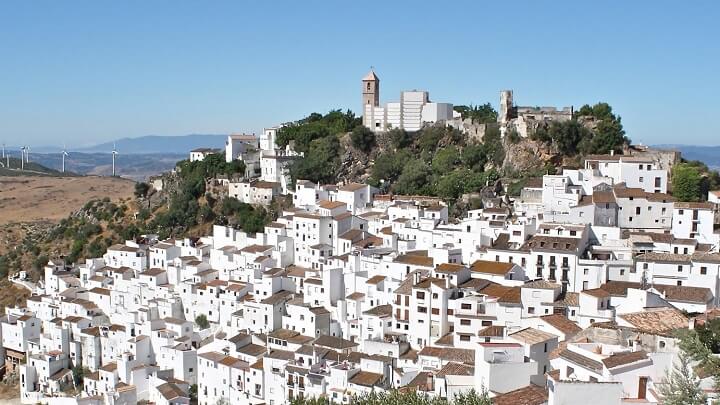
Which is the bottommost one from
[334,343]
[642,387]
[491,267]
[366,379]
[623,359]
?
[366,379]

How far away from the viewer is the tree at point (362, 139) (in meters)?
51.8

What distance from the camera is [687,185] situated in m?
33.4

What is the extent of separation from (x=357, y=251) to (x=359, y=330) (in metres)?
4.67

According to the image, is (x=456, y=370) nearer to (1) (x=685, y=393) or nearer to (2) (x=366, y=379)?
(2) (x=366, y=379)

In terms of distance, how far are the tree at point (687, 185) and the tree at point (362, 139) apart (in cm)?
2353

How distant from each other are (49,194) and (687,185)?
84279 millimetres

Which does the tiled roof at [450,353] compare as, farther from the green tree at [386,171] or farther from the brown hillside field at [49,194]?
the brown hillside field at [49,194]

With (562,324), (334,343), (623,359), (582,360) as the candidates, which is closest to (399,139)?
(334,343)

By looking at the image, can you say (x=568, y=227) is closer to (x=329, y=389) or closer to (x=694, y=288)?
(x=694, y=288)

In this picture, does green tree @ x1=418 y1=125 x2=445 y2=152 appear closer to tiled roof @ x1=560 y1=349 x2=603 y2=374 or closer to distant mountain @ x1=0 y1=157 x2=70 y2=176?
tiled roof @ x1=560 y1=349 x2=603 y2=374

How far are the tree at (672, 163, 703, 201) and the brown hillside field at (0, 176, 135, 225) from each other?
5874 centimetres

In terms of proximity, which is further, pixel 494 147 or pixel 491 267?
pixel 494 147

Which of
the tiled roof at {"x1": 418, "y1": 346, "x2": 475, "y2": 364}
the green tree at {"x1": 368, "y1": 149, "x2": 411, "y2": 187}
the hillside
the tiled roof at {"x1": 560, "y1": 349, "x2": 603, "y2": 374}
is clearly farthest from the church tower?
the hillside

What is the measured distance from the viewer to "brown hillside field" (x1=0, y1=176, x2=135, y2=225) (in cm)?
8331
